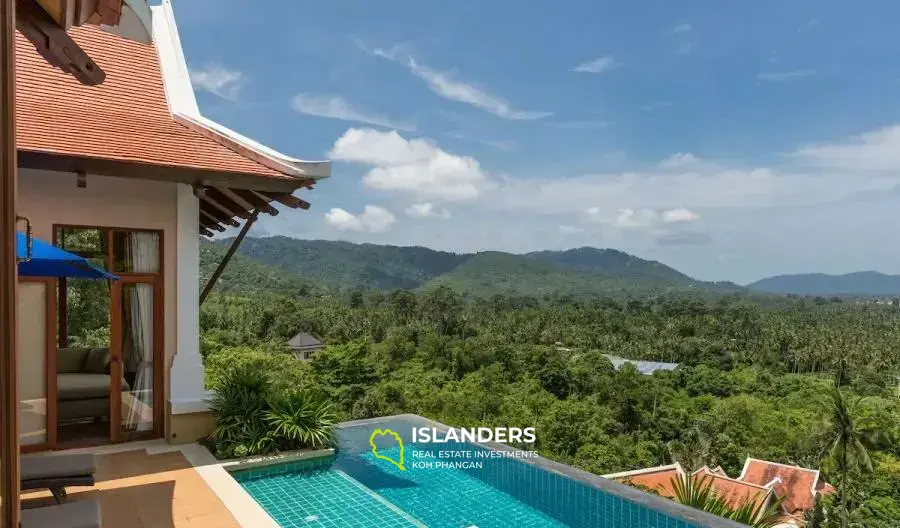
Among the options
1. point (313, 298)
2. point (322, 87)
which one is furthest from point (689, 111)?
point (313, 298)

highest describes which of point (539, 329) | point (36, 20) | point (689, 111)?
point (689, 111)

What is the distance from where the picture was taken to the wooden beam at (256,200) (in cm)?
747

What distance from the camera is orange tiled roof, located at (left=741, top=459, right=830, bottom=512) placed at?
2547cm

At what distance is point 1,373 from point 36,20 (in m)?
1.68

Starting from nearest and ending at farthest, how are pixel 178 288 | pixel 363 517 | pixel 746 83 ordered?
pixel 363 517, pixel 178 288, pixel 746 83

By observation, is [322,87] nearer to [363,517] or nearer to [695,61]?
[695,61]

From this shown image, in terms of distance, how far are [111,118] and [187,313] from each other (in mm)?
2324

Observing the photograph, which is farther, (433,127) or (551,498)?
(433,127)

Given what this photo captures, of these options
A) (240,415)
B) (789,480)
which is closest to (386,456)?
(240,415)

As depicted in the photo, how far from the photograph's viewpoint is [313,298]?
8275 cm

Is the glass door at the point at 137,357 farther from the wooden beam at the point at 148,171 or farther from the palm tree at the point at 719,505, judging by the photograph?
the palm tree at the point at 719,505

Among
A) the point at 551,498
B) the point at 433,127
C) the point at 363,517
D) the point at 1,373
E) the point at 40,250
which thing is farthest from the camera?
the point at 433,127

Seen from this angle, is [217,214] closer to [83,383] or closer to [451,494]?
[83,383]

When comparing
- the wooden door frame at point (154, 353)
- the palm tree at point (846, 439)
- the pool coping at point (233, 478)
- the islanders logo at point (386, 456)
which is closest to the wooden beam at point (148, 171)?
the wooden door frame at point (154, 353)
